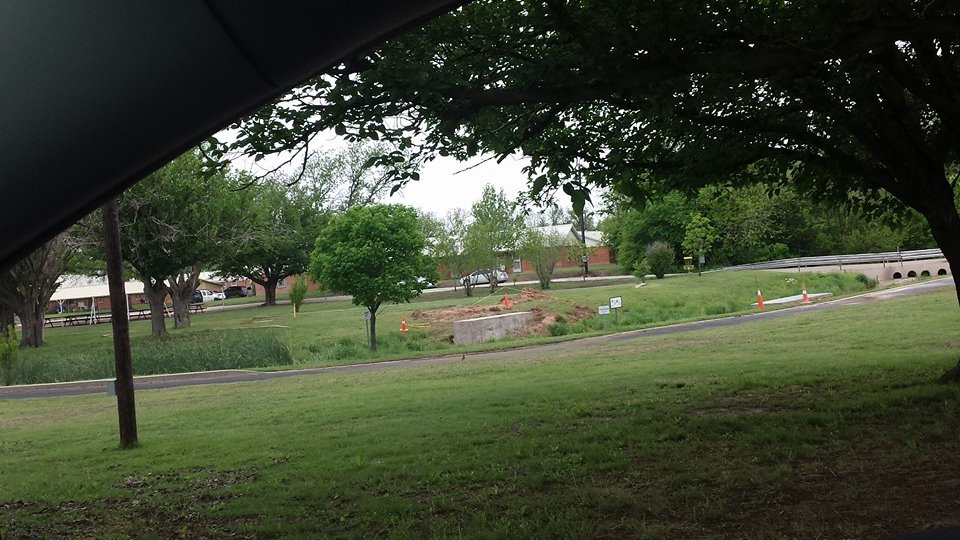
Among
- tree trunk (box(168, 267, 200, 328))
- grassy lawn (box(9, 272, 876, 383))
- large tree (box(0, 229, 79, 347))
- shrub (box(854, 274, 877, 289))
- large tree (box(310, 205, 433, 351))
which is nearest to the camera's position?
grassy lawn (box(9, 272, 876, 383))

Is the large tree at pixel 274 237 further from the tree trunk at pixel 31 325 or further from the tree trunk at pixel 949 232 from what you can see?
the tree trunk at pixel 949 232

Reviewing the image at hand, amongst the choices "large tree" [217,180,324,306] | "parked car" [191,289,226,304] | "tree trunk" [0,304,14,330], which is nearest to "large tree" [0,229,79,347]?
"tree trunk" [0,304,14,330]

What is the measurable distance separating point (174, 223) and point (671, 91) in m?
32.5

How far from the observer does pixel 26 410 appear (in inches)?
682

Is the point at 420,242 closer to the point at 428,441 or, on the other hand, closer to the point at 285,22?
the point at 428,441

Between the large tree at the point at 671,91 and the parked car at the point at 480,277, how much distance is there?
4117 centimetres

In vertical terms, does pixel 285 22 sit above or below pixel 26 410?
above

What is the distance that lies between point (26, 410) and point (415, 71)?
15.4m

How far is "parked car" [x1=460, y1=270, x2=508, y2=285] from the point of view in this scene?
5153 centimetres

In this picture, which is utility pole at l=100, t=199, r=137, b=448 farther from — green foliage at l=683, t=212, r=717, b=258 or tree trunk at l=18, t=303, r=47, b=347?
green foliage at l=683, t=212, r=717, b=258

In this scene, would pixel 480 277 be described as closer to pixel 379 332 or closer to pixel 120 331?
pixel 379 332

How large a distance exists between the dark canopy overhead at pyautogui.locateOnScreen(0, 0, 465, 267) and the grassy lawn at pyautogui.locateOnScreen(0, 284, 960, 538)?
11.5 feet

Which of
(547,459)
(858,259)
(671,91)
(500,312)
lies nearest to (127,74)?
(671,91)

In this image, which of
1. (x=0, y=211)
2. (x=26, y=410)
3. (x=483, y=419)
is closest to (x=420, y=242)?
(x=26, y=410)
